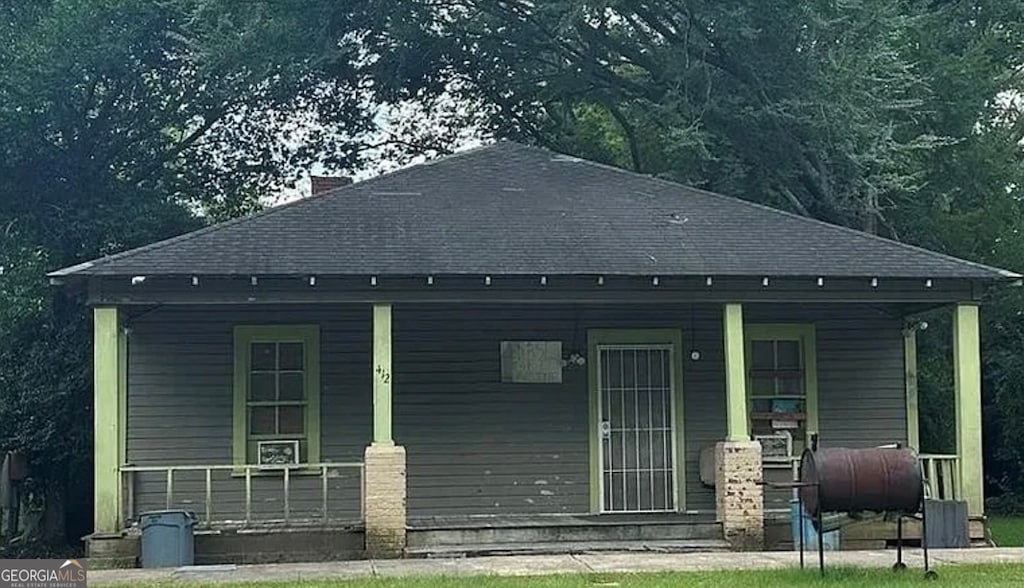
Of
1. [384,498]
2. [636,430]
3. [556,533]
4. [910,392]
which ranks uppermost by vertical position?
[910,392]

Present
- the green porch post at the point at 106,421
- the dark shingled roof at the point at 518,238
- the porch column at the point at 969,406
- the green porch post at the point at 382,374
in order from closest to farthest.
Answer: the green porch post at the point at 106,421
the green porch post at the point at 382,374
the dark shingled roof at the point at 518,238
the porch column at the point at 969,406

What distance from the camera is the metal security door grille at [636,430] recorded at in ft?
46.0

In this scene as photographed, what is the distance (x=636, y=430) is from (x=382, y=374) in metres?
3.45

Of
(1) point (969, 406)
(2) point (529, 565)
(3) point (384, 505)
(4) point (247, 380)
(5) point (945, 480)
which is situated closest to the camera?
(2) point (529, 565)

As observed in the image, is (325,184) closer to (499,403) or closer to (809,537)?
(499,403)

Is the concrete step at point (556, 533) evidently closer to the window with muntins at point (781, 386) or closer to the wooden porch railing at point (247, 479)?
the wooden porch railing at point (247, 479)

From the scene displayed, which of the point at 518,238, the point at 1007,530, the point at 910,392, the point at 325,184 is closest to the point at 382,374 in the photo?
the point at 518,238

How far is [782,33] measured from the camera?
18.4 metres

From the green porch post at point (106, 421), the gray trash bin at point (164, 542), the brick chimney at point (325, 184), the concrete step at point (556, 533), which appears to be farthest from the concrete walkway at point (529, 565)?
the brick chimney at point (325, 184)

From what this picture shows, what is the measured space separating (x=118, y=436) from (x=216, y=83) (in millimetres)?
9332

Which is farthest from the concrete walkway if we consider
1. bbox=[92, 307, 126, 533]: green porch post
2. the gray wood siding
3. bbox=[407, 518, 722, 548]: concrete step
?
the gray wood siding

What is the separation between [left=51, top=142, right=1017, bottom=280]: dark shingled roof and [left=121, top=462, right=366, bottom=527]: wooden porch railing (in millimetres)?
1970

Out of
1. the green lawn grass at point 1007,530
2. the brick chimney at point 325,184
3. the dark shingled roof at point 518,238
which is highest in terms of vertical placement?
the brick chimney at point 325,184

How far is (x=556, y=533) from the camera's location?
1219cm
